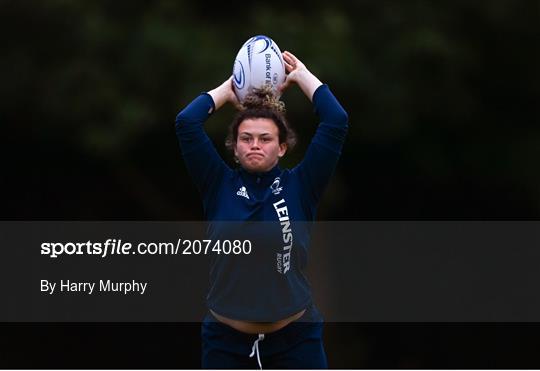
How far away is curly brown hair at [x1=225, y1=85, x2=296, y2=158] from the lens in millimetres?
5469

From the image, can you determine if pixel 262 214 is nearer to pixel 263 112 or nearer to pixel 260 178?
pixel 260 178

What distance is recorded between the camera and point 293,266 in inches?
213

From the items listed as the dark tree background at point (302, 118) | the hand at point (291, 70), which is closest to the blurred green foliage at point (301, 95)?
the dark tree background at point (302, 118)

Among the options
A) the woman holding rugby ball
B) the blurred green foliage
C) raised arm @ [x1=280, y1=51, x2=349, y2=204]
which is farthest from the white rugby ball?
the blurred green foliage

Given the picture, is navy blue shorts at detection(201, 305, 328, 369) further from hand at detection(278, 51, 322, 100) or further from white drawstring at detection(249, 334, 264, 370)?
hand at detection(278, 51, 322, 100)

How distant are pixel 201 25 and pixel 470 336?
4869 mm

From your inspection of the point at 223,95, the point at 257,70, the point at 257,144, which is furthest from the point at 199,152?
the point at 257,70

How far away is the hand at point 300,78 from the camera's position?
18.3 ft

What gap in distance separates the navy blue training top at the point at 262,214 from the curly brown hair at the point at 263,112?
0.46ft

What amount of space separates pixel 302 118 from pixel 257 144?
4.79 metres

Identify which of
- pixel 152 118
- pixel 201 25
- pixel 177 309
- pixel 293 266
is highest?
pixel 201 25

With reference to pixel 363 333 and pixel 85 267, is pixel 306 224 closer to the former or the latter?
pixel 85 267

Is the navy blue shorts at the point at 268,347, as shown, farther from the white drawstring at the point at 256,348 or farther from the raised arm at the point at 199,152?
the raised arm at the point at 199,152

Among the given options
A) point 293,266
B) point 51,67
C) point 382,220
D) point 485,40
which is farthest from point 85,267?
point 293,266
